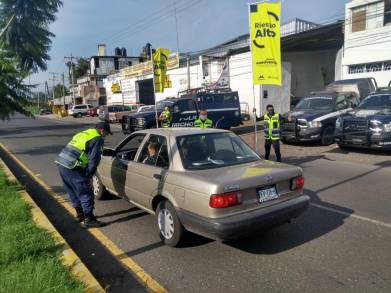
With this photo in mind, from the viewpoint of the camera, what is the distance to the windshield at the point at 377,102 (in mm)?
12305

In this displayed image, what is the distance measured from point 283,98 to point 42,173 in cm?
2057

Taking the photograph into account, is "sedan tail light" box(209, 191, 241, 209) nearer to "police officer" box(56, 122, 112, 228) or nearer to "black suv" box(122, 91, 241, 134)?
"police officer" box(56, 122, 112, 228)

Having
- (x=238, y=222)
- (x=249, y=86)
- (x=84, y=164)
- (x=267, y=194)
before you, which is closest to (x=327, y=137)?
(x=267, y=194)

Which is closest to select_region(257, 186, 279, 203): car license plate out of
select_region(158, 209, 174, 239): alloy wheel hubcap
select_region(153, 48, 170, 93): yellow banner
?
select_region(158, 209, 174, 239): alloy wheel hubcap

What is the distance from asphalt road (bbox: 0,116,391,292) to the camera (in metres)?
3.85

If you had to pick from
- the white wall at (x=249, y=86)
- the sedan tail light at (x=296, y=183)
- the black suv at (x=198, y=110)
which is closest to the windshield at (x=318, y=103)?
the black suv at (x=198, y=110)

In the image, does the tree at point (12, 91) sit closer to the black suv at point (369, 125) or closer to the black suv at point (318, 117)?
the black suv at point (318, 117)

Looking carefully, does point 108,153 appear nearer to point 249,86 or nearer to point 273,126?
point 273,126

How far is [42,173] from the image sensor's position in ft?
33.9

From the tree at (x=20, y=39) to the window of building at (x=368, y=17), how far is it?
19.3 m

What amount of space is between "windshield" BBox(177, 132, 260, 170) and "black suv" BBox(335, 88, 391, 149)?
739 cm

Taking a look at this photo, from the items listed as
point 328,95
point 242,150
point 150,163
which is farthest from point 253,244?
point 328,95

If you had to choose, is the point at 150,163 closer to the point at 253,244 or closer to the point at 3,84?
the point at 253,244

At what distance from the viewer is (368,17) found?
2302 cm
